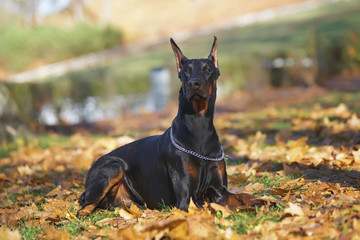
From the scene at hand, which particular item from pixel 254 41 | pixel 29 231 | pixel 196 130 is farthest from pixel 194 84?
pixel 254 41

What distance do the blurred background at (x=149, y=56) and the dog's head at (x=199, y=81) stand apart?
7.82 m

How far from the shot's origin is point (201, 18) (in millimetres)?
48188

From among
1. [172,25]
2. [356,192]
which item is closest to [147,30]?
[172,25]

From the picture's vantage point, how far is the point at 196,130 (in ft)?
12.3

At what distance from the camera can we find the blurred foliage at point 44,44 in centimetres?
3450

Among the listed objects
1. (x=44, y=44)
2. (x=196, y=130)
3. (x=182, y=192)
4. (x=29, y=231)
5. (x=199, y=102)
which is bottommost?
(x=29, y=231)

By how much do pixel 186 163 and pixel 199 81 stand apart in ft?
2.31

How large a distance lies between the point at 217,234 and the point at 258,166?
2373mm

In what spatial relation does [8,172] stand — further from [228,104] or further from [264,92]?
[264,92]

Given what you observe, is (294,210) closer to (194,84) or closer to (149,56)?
(194,84)

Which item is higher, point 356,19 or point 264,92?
point 356,19

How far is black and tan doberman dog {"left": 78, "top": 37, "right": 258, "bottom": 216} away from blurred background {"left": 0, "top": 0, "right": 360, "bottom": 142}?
704 cm

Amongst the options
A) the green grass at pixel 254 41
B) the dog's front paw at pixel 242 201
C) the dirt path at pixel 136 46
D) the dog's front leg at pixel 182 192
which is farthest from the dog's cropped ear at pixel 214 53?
the dirt path at pixel 136 46

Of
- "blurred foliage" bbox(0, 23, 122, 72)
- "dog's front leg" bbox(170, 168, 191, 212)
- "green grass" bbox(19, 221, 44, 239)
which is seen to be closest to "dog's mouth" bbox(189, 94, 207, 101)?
"dog's front leg" bbox(170, 168, 191, 212)
